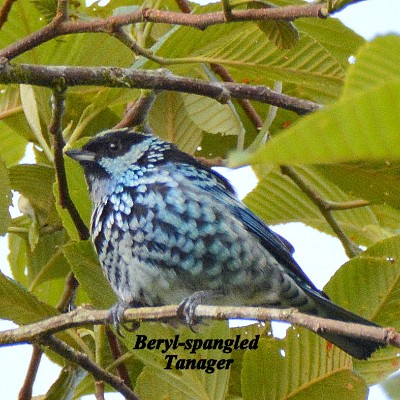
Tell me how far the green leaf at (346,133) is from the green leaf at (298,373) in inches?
67.8

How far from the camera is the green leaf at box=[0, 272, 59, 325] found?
8.39 ft

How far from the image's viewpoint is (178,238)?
9.98ft

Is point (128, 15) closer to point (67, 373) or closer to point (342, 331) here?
point (342, 331)

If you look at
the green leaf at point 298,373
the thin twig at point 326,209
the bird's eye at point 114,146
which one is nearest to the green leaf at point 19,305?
the green leaf at point 298,373

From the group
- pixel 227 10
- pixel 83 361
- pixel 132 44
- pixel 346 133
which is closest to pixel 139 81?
pixel 132 44

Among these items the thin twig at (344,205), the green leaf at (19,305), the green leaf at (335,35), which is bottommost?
the green leaf at (19,305)

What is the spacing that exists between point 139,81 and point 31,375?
1148mm

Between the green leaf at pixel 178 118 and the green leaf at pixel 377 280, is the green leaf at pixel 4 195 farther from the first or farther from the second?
the green leaf at pixel 377 280

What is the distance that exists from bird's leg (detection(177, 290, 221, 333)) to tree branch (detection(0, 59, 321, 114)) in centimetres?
76

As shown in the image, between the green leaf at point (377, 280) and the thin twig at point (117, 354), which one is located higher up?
the green leaf at point (377, 280)

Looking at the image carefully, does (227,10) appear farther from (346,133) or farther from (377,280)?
(346,133)

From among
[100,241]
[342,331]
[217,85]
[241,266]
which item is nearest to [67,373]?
[100,241]

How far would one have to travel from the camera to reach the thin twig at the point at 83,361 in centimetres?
220

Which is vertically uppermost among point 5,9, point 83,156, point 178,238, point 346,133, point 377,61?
point 83,156
